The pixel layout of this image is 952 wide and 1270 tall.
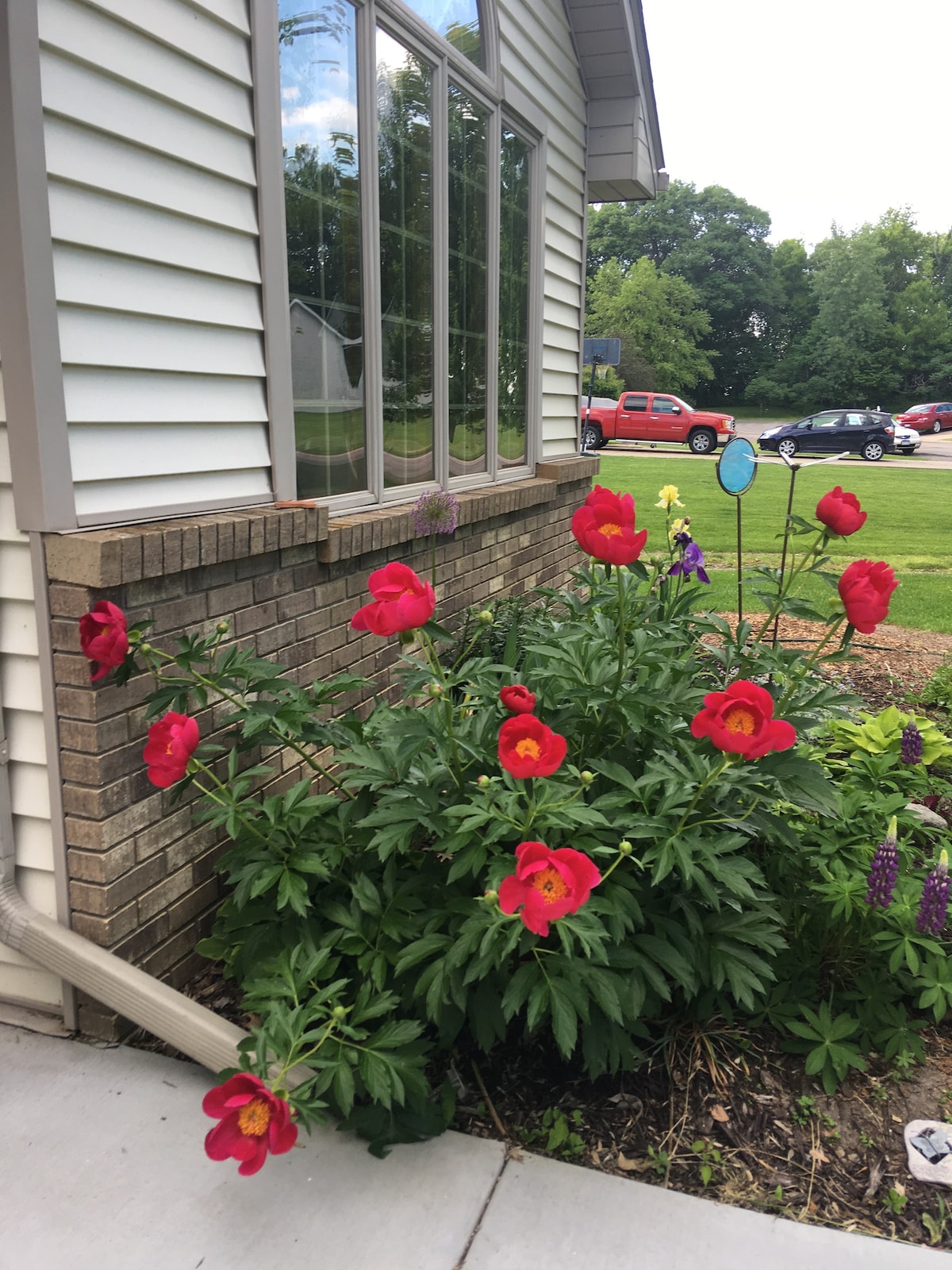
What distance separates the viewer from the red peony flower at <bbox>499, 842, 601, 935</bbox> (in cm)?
161

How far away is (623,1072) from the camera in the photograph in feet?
7.41

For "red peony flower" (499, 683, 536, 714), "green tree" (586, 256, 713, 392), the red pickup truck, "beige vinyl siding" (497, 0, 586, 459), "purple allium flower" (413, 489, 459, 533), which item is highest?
"green tree" (586, 256, 713, 392)

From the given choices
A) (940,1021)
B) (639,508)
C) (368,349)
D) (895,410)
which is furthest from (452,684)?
(895,410)

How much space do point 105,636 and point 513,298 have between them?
4.06 m

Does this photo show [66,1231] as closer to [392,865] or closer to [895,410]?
[392,865]

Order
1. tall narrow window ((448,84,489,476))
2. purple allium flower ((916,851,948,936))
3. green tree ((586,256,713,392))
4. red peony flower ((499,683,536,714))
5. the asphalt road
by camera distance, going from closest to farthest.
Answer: red peony flower ((499,683,536,714)) < purple allium flower ((916,851,948,936)) < tall narrow window ((448,84,489,476)) < the asphalt road < green tree ((586,256,713,392))

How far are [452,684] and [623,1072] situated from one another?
39.4 inches

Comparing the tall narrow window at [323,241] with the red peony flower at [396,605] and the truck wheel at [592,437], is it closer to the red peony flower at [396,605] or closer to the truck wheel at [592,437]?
the red peony flower at [396,605]

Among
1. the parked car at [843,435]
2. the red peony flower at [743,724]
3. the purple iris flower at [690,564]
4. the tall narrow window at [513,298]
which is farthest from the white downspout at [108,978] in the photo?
the parked car at [843,435]

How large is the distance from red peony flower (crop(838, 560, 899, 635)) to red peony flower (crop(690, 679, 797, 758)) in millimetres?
404

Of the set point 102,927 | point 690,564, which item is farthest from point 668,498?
point 102,927

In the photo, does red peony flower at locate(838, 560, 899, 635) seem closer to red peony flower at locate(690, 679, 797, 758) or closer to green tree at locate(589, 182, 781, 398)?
red peony flower at locate(690, 679, 797, 758)

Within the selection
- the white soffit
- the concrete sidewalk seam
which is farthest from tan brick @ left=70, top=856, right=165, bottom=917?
the white soffit

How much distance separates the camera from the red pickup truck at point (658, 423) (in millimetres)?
26578
